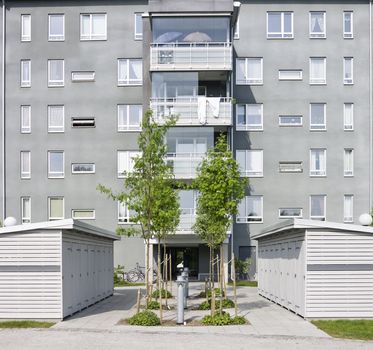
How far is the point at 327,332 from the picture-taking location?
16828 mm

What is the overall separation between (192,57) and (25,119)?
12027mm

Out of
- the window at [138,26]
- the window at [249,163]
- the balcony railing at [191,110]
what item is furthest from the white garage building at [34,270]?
the window at [138,26]

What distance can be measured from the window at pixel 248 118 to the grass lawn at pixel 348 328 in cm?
2366

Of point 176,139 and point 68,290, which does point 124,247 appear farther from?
point 68,290

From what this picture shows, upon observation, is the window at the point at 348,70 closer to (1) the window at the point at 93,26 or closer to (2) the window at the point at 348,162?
(2) the window at the point at 348,162

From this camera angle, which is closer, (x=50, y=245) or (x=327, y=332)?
(x=327, y=332)

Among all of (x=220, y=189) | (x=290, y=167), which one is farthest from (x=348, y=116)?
(x=220, y=189)

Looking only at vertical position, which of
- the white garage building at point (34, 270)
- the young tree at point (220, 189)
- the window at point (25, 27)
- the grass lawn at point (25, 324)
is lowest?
the grass lawn at point (25, 324)

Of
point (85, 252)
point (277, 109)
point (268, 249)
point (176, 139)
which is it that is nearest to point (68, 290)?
point (85, 252)

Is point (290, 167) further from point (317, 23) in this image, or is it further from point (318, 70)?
point (317, 23)

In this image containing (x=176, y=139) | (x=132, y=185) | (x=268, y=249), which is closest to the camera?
(x=132, y=185)

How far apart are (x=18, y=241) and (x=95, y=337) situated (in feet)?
15.1

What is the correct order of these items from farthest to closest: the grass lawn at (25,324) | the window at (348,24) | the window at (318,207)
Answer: the window at (348,24) < the window at (318,207) < the grass lawn at (25,324)

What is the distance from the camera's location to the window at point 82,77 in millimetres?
41594
